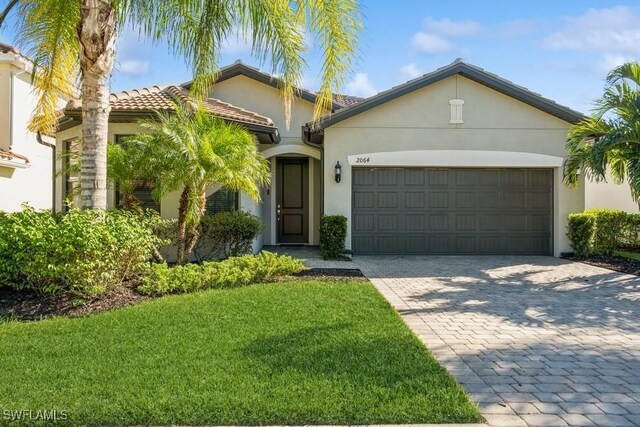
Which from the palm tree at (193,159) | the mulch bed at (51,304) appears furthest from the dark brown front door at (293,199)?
the mulch bed at (51,304)

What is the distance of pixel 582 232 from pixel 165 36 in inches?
482

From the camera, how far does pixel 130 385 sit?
4.21 metres

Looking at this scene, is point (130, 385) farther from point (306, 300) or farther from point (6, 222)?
point (6, 222)

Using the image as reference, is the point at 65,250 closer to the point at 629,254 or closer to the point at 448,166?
the point at 448,166

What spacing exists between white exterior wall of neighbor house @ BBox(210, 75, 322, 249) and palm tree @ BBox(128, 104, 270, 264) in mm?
5316

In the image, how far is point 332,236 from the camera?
506 inches

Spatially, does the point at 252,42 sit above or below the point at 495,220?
above

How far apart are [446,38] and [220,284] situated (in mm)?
10566

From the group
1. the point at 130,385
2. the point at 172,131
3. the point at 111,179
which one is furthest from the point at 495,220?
the point at 130,385

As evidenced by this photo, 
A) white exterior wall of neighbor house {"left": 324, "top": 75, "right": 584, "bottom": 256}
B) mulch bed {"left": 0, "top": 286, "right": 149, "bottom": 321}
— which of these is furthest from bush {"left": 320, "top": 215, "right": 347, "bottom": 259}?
mulch bed {"left": 0, "top": 286, "right": 149, "bottom": 321}

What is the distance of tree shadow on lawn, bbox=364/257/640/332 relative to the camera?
7184mm

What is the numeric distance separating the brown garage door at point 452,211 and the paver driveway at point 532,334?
2.32 metres

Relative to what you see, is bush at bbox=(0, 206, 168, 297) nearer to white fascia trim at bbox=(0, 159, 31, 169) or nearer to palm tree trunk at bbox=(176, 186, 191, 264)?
palm tree trunk at bbox=(176, 186, 191, 264)

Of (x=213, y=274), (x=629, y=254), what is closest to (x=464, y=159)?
(x=629, y=254)
